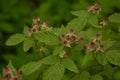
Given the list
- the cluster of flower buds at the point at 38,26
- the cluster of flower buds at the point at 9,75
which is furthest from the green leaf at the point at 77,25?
the cluster of flower buds at the point at 9,75

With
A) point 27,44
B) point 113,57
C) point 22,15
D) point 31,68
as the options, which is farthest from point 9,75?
point 22,15

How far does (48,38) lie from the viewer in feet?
5.76

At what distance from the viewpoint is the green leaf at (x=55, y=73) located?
170 centimetres

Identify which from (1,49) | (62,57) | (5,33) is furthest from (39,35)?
(5,33)

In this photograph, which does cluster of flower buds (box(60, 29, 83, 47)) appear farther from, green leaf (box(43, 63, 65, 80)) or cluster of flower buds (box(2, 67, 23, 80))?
cluster of flower buds (box(2, 67, 23, 80))

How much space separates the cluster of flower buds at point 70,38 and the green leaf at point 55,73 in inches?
4.3

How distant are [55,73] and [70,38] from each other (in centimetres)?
19

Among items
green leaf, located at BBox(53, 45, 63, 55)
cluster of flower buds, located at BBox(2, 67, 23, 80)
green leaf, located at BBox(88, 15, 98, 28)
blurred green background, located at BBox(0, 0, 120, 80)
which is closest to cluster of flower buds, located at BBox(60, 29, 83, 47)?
green leaf, located at BBox(53, 45, 63, 55)

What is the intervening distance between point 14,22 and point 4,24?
134mm

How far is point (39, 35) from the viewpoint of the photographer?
178 centimetres

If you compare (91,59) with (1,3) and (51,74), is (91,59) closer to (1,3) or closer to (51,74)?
(51,74)

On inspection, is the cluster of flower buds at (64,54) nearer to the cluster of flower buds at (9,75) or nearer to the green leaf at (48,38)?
the green leaf at (48,38)

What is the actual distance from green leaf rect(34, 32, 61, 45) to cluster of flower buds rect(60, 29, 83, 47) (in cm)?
3

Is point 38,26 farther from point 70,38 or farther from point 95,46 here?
point 95,46
